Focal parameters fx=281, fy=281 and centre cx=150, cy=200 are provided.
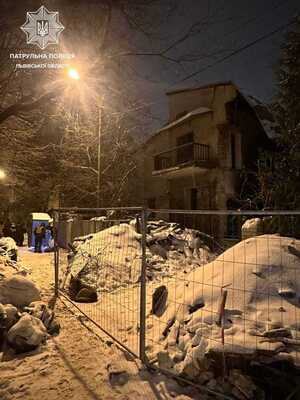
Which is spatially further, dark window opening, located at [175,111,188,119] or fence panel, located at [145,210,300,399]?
dark window opening, located at [175,111,188,119]

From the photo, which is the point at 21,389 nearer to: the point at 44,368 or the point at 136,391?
the point at 44,368

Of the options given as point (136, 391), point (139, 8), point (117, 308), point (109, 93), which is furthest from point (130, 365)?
point (139, 8)

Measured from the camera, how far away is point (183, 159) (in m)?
17.8

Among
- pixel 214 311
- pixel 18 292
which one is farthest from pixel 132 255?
pixel 214 311

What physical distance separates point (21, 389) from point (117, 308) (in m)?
2.56

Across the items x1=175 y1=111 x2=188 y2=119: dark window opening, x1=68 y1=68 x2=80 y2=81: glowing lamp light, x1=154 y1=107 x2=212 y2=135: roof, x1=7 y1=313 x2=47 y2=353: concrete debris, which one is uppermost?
x1=175 y1=111 x2=188 y2=119: dark window opening

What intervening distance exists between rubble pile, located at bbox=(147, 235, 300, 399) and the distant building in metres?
9.50

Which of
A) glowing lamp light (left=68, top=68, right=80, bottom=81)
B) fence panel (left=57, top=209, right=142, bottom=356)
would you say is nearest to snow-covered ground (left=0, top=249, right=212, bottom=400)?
fence panel (left=57, top=209, right=142, bottom=356)

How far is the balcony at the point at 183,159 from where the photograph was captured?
15663mm

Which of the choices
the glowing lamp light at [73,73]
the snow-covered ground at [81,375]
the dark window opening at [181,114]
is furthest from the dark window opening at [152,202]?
the snow-covered ground at [81,375]

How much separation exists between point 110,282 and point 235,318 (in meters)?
3.93

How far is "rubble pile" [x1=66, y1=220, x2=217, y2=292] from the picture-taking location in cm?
688

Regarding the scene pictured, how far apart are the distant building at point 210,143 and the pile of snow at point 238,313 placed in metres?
9.51

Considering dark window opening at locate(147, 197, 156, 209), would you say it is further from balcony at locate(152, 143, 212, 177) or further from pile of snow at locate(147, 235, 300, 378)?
pile of snow at locate(147, 235, 300, 378)
